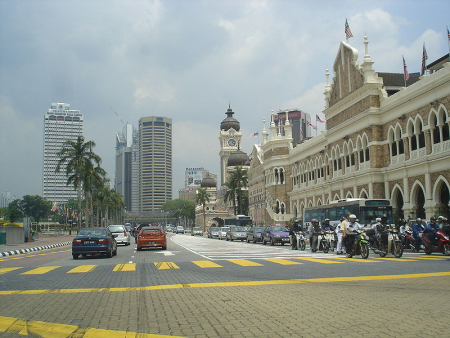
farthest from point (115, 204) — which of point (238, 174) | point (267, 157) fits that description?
point (267, 157)

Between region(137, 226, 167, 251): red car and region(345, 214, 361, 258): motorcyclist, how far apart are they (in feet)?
40.3

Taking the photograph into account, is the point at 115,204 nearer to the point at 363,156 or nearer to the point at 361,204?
the point at 363,156

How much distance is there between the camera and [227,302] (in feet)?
28.7

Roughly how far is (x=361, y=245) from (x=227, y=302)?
36.7ft

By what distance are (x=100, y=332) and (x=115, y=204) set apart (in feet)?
363

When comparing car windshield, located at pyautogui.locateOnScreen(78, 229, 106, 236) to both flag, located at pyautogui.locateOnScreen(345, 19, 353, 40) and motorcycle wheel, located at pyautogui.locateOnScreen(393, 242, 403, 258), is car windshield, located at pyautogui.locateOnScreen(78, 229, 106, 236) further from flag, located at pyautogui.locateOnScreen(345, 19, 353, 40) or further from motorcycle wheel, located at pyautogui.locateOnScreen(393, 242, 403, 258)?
flag, located at pyautogui.locateOnScreen(345, 19, 353, 40)

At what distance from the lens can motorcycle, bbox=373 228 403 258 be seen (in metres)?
18.7

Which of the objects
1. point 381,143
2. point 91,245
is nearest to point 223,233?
point 381,143

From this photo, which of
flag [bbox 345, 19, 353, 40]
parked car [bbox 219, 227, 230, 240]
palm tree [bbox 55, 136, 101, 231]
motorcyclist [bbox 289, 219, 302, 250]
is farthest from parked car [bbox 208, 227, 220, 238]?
motorcyclist [bbox 289, 219, 302, 250]

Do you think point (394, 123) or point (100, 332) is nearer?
point (100, 332)

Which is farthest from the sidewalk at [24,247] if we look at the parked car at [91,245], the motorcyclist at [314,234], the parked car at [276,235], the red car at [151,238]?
the motorcyclist at [314,234]

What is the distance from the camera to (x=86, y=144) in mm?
62844

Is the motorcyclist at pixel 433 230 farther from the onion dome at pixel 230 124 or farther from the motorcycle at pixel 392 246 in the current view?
the onion dome at pixel 230 124

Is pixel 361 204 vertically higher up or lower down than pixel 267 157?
lower down
